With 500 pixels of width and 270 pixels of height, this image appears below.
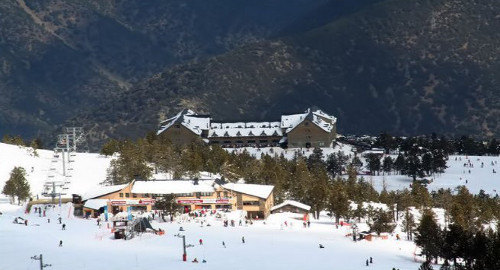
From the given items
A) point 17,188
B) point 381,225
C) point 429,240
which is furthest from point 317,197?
point 17,188

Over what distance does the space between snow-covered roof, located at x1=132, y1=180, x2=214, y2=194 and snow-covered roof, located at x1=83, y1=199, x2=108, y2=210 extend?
5.02 metres

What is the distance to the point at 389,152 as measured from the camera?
19075cm

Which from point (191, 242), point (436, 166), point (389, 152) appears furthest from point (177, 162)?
point (389, 152)

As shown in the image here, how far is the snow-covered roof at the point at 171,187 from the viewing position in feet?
357

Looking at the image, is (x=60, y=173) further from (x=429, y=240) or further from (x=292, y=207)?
(x=429, y=240)

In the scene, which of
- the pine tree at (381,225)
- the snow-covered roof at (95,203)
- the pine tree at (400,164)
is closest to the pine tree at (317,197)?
the pine tree at (381,225)

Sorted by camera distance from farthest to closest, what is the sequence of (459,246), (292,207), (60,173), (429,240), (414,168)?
(414,168) → (60,173) → (292,207) → (429,240) → (459,246)

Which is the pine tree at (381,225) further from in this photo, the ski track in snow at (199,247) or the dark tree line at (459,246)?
the dark tree line at (459,246)

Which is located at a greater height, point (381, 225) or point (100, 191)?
point (100, 191)

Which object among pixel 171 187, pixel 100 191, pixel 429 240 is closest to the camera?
pixel 429 240

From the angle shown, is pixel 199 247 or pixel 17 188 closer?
pixel 199 247

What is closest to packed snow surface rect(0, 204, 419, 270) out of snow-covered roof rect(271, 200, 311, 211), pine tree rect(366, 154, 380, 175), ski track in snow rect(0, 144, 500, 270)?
ski track in snow rect(0, 144, 500, 270)

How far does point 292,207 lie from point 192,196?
45.2ft

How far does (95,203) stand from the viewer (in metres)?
105
